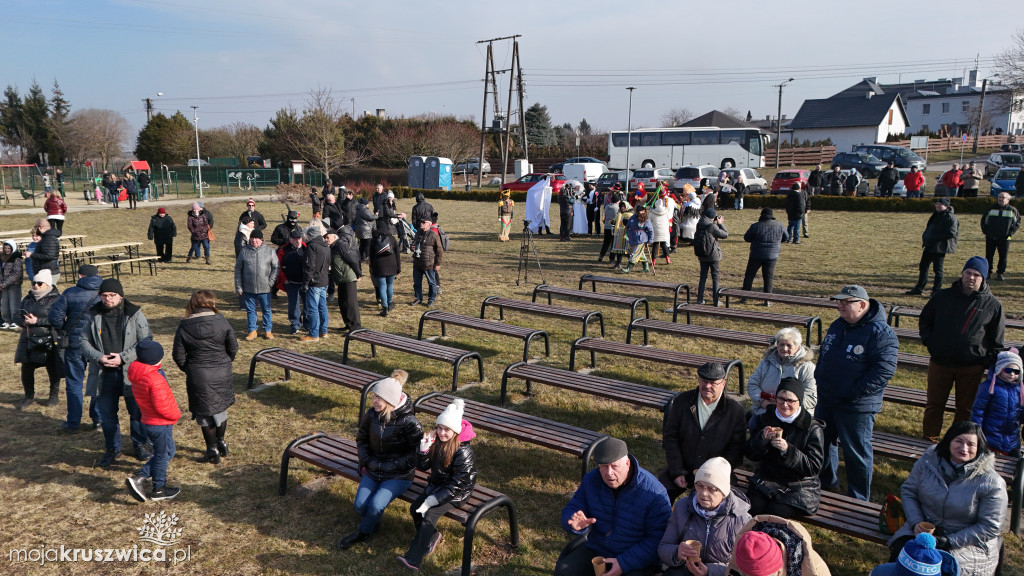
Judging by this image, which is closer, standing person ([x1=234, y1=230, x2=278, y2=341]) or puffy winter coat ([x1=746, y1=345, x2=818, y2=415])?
puffy winter coat ([x1=746, y1=345, x2=818, y2=415])

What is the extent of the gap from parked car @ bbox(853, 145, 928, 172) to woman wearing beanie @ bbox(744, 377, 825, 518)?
37797 mm

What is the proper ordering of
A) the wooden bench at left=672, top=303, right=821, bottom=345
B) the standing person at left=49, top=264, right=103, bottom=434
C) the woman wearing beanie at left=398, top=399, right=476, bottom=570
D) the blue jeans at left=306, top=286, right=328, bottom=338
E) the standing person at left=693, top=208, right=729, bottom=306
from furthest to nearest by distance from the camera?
the standing person at left=693, top=208, right=729, bottom=306
the blue jeans at left=306, top=286, right=328, bottom=338
the wooden bench at left=672, top=303, right=821, bottom=345
the standing person at left=49, top=264, right=103, bottom=434
the woman wearing beanie at left=398, top=399, right=476, bottom=570

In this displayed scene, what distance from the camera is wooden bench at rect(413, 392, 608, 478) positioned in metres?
5.37

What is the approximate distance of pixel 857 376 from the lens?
16.2ft

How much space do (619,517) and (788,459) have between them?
127 centimetres

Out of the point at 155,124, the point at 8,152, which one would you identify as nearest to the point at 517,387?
the point at 155,124

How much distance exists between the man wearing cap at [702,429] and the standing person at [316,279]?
618 cm

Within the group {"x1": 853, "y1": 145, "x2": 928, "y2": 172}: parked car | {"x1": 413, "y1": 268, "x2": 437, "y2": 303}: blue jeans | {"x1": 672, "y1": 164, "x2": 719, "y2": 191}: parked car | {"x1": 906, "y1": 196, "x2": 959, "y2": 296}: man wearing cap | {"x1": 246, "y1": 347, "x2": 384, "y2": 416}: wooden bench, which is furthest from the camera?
{"x1": 853, "y1": 145, "x2": 928, "y2": 172}: parked car

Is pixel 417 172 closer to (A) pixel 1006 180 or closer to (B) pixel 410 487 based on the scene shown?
(A) pixel 1006 180

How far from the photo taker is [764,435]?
14.5ft

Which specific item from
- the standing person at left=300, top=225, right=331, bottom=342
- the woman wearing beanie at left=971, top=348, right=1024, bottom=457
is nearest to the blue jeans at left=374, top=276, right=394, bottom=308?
the standing person at left=300, top=225, right=331, bottom=342

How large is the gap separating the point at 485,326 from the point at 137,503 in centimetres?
463

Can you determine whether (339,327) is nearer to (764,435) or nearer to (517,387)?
(517,387)

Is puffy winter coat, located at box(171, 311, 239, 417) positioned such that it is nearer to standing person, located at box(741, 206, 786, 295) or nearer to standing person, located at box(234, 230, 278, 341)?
standing person, located at box(234, 230, 278, 341)
